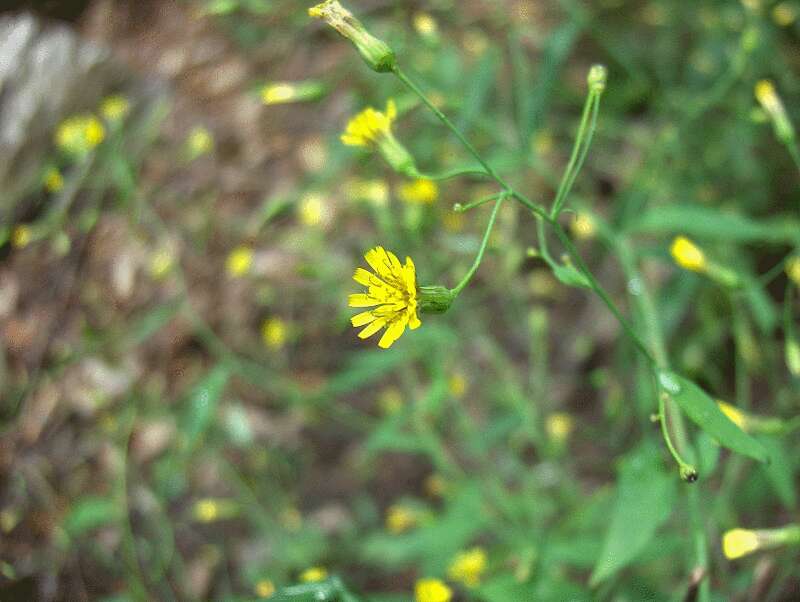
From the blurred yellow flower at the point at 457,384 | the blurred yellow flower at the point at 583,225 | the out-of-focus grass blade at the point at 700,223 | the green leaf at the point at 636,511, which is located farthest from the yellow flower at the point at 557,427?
the green leaf at the point at 636,511

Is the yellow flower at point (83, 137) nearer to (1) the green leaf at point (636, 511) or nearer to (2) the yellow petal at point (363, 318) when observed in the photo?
(2) the yellow petal at point (363, 318)

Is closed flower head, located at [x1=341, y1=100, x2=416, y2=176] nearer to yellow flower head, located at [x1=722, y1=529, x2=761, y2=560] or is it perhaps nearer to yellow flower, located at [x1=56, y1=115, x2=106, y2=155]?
yellow flower head, located at [x1=722, y1=529, x2=761, y2=560]

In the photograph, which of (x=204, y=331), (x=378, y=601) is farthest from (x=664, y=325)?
(x=204, y=331)

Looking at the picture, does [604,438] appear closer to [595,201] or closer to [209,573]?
[595,201]

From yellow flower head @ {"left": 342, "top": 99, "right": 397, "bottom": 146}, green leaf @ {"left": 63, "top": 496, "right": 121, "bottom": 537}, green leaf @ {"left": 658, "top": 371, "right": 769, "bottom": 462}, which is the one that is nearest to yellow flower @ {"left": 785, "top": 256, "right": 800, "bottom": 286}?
green leaf @ {"left": 658, "top": 371, "right": 769, "bottom": 462}

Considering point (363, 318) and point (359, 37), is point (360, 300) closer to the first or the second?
point (363, 318)
